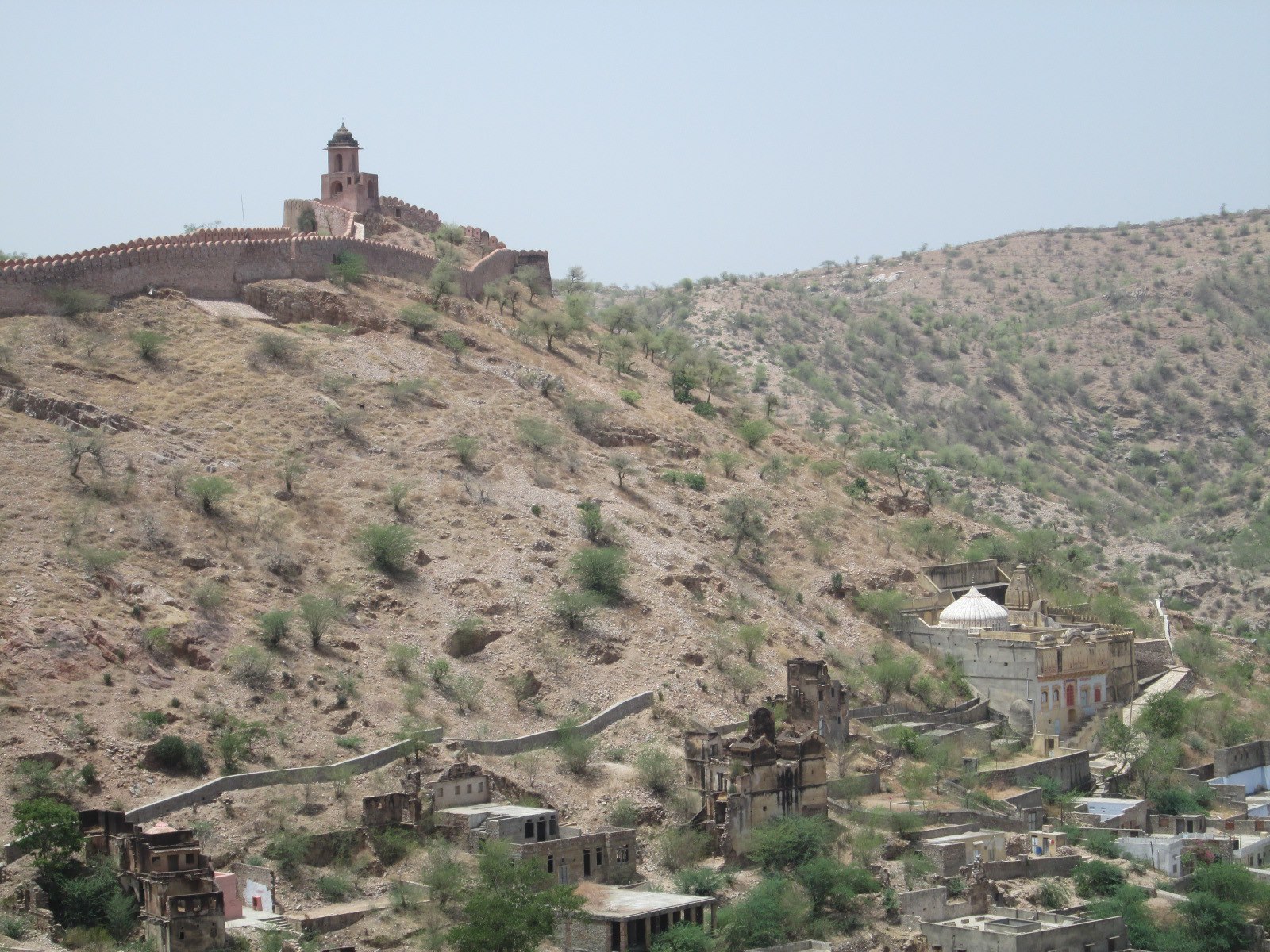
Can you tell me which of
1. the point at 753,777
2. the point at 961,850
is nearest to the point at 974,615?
the point at 961,850

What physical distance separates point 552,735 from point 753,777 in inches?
157

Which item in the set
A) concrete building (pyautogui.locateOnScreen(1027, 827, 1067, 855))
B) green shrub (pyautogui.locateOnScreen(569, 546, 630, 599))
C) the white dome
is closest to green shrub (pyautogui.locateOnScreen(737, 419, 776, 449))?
the white dome

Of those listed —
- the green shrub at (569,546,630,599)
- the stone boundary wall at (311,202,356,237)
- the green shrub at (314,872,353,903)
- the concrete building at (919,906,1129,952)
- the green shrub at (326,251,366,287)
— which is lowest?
the concrete building at (919,906,1129,952)

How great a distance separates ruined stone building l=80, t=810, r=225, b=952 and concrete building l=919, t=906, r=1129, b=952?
483 inches

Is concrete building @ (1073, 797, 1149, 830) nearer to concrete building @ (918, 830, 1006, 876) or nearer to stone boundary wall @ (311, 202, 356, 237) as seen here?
concrete building @ (918, 830, 1006, 876)

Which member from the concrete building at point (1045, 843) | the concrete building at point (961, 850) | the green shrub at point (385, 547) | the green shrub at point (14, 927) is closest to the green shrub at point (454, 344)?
the green shrub at point (385, 547)

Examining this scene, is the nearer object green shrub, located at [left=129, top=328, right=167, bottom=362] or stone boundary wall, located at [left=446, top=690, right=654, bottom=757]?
stone boundary wall, located at [left=446, top=690, right=654, bottom=757]

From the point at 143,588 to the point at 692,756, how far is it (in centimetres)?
1045

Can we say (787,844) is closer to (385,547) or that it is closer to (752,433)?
(385,547)

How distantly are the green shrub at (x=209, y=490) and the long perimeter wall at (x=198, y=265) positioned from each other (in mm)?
7822

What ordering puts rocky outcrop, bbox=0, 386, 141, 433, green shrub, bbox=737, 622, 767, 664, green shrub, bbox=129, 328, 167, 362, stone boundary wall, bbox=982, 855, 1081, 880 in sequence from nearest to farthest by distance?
1. stone boundary wall, bbox=982, 855, 1081, 880
2. rocky outcrop, bbox=0, 386, 141, 433
3. green shrub, bbox=737, 622, 767, 664
4. green shrub, bbox=129, 328, 167, 362

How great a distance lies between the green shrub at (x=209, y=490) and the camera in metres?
45.0

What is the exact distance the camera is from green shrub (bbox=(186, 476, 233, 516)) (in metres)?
45.0

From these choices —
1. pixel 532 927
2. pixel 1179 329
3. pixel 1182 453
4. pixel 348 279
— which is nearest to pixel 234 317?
pixel 348 279
